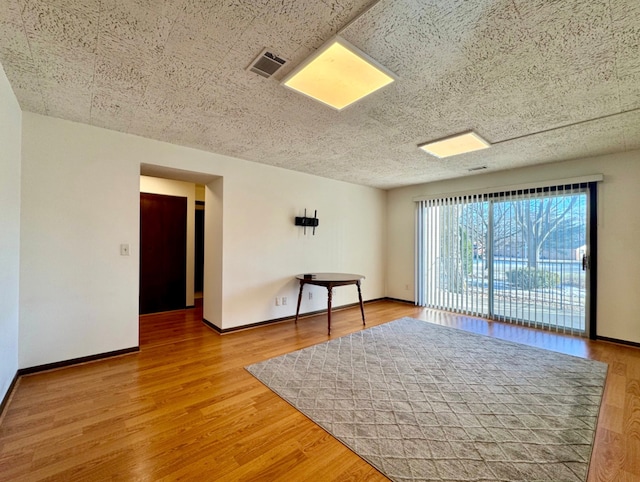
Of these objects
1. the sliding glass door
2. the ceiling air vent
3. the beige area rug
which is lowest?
the beige area rug

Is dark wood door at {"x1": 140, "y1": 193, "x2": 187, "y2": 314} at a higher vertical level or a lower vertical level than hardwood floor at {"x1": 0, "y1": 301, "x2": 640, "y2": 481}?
higher

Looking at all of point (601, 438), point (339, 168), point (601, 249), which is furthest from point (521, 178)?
point (601, 438)

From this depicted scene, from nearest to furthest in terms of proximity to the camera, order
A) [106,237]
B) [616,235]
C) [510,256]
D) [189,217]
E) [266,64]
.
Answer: [266,64]
[106,237]
[616,235]
[510,256]
[189,217]

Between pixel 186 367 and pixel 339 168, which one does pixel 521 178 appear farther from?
pixel 186 367

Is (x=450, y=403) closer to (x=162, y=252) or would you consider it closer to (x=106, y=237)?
(x=106, y=237)

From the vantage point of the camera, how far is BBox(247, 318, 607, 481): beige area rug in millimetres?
1552

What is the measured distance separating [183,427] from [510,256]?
4.70 m

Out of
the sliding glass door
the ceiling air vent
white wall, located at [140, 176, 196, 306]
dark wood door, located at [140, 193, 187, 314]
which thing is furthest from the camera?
white wall, located at [140, 176, 196, 306]

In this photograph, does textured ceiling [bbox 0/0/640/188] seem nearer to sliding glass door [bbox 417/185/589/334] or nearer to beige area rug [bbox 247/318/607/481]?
sliding glass door [bbox 417/185/589/334]

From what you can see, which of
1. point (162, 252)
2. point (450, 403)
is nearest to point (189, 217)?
point (162, 252)

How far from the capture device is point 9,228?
213 centimetres

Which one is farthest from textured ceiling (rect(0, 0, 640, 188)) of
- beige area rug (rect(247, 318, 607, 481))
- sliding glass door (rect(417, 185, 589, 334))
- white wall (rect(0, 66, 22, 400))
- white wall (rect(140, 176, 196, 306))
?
beige area rug (rect(247, 318, 607, 481))

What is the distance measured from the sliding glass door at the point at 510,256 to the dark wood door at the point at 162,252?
460cm

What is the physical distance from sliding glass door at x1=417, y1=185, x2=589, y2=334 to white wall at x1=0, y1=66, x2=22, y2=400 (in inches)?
217
